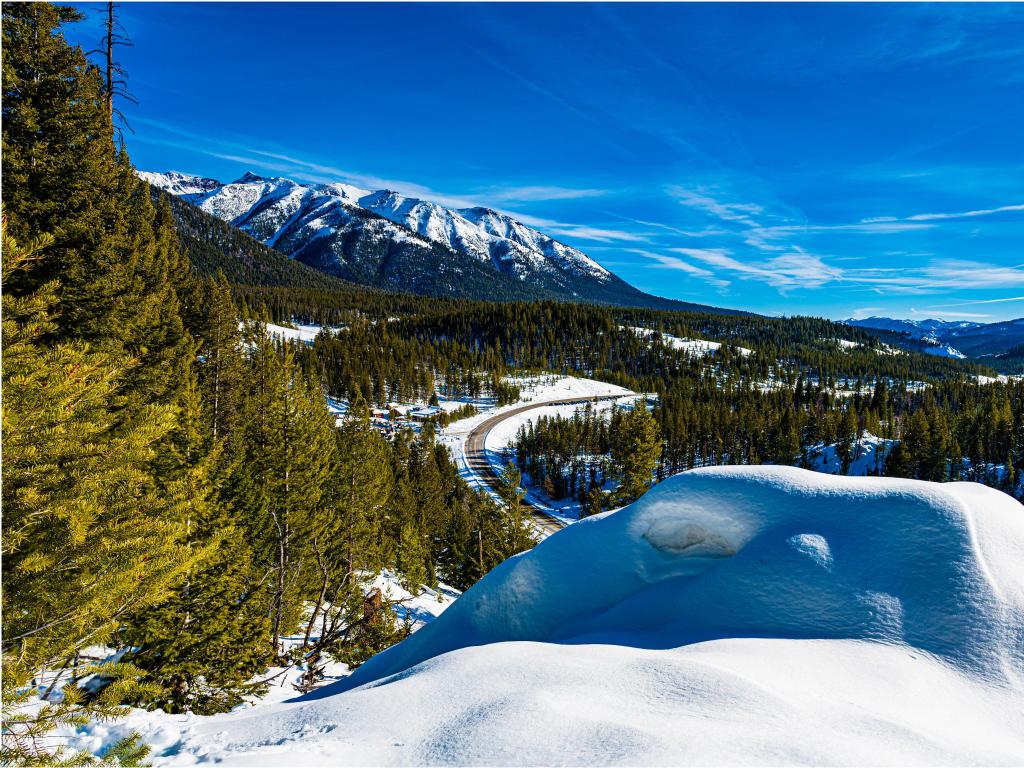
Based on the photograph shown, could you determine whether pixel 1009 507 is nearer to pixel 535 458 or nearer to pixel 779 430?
pixel 535 458

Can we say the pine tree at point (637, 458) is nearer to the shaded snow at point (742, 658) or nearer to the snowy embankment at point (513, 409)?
the shaded snow at point (742, 658)

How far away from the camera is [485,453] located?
10919 cm

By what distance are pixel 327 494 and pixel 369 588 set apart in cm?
624

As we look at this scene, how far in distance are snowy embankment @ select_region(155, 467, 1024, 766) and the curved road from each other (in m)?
45.8

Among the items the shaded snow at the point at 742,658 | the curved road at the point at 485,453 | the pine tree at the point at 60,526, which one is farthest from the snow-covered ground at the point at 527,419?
the pine tree at the point at 60,526

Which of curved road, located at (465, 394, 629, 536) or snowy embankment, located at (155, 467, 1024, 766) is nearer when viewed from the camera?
snowy embankment, located at (155, 467, 1024, 766)

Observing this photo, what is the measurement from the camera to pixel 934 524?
704 centimetres

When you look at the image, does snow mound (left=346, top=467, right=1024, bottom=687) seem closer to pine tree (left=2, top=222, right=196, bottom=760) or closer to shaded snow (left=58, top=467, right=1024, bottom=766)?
shaded snow (left=58, top=467, right=1024, bottom=766)

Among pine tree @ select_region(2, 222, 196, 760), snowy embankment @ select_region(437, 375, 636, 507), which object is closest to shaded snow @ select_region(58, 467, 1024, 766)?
pine tree @ select_region(2, 222, 196, 760)

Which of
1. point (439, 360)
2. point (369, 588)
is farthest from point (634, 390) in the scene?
point (369, 588)

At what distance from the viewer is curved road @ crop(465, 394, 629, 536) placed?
261 feet

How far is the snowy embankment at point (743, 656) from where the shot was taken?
4703 mm

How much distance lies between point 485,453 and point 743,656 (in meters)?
104

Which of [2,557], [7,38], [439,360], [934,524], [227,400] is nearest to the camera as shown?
[2,557]
